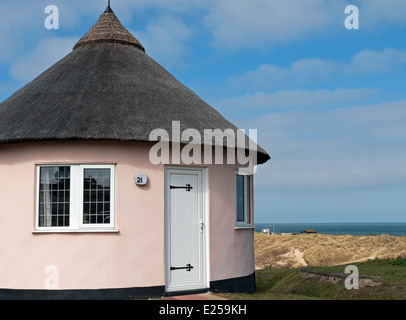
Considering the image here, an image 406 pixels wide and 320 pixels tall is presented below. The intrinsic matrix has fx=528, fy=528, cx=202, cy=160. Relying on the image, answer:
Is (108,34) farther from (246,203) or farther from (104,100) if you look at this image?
(246,203)

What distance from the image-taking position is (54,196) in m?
10.1

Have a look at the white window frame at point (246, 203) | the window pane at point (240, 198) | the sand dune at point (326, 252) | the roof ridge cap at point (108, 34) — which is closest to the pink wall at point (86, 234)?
the white window frame at point (246, 203)

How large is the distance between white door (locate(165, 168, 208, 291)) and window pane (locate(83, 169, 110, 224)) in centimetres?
117

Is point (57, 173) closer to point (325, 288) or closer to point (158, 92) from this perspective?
point (158, 92)

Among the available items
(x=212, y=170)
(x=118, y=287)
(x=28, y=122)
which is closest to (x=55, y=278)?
(x=118, y=287)

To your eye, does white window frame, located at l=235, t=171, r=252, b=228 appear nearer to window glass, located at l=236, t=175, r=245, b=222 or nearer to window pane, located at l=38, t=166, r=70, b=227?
window glass, located at l=236, t=175, r=245, b=222

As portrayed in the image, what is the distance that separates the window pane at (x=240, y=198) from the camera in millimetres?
11914

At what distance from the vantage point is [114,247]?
9867 mm

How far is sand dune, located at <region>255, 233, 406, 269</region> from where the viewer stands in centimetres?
2478

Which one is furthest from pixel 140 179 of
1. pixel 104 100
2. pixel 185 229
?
pixel 104 100

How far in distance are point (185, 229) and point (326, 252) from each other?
17.6m

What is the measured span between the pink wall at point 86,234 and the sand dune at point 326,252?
49.6 ft

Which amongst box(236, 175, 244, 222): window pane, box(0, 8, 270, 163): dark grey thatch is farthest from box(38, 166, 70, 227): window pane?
box(236, 175, 244, 222): window pane

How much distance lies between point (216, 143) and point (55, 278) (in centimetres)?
398
